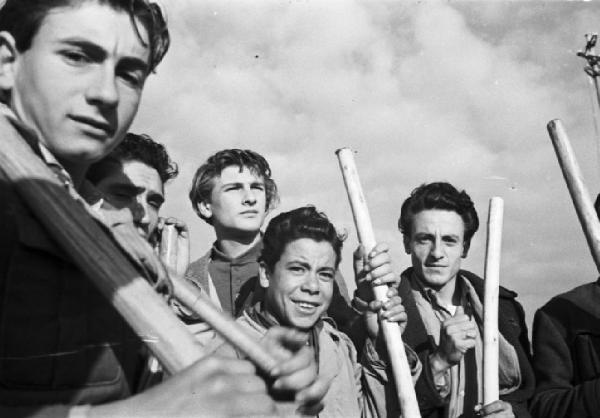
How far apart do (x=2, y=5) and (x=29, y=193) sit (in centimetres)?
51

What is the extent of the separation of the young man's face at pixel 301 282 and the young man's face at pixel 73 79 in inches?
80.4

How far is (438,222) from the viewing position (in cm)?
391

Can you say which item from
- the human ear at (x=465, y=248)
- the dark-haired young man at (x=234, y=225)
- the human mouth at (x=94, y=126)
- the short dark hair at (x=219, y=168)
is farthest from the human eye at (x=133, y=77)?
the human ear at (x=465, y=248)

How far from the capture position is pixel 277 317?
326 centimetres

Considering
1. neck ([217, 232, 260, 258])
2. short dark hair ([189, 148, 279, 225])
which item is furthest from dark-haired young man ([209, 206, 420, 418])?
short dark hair ([189, 148, 279, 225])

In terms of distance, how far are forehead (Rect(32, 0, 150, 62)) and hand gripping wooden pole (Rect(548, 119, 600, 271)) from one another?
249 cm

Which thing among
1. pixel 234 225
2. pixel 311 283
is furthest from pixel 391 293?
pixel 234 225

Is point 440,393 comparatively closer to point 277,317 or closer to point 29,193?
point 277,317

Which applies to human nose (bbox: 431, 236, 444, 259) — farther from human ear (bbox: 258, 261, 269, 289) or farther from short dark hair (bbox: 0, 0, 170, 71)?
short dark hair (bbox: 0, 0, 170, 71)

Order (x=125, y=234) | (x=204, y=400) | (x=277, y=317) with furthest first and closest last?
(x=277, y=317) < (x=125, y=234) < (x=204, y=400)

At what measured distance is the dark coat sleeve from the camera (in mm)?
3119

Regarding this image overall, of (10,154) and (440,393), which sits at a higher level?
(10,154)

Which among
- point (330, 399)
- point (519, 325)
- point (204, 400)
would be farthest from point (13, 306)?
point (519, 325)

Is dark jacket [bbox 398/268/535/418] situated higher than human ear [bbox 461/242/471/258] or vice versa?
human ear [bbox 461/242/471/258]
